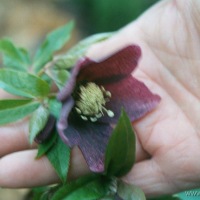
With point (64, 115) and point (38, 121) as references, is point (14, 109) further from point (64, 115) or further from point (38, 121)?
point (64, 115)

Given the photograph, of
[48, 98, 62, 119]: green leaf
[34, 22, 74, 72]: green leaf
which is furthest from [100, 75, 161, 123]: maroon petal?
[34, 22, 74, 72]: green leaf

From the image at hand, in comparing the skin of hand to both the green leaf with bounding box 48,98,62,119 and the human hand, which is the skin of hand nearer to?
the human hand

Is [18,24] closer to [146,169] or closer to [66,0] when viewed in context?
[66,0]

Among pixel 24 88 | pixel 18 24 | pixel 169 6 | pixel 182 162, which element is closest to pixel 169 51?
pixel 169 6

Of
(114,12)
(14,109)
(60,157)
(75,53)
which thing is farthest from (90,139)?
(114,12)

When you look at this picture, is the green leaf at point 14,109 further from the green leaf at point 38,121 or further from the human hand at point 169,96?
the human hand at point 169,96

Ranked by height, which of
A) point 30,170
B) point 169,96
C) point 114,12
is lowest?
point 114,12
